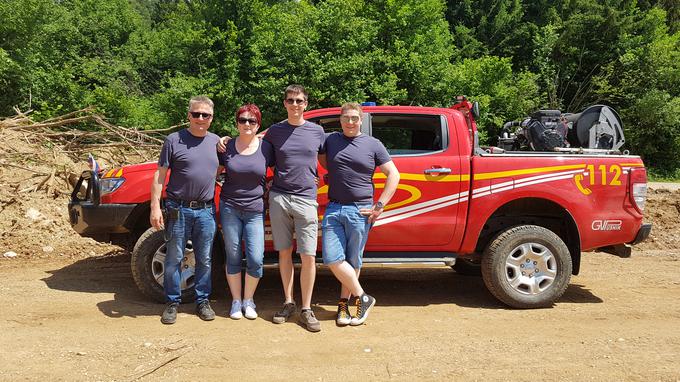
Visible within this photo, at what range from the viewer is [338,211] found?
449 cm

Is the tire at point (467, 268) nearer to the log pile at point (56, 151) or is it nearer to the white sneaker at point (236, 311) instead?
the white sneaker at point (236, 311)

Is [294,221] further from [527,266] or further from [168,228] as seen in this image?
A: [527,266]

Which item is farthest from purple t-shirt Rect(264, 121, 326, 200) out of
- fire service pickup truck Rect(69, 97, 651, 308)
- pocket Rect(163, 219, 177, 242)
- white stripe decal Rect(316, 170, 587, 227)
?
white stripe decal Rect(316, 170, 587, 227)

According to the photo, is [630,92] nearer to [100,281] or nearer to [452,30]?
[452,30]

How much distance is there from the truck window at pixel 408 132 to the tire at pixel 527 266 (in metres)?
1.08

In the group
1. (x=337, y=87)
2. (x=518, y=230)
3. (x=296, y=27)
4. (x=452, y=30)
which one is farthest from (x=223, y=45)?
(x=518, y=230)

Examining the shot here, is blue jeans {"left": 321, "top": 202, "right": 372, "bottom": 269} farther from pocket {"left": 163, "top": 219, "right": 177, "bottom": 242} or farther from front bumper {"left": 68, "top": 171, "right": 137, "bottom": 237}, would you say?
front bumper {"left": 68, "top": 171, "right": 137, "bottom": 237}

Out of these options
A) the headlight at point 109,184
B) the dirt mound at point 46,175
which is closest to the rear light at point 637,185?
the headlight at point 109,184

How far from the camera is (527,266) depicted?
17.0ft

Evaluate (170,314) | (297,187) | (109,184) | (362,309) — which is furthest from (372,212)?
(109,184)

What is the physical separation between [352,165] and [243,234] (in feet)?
3.59

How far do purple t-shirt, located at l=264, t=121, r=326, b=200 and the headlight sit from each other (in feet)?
5.59

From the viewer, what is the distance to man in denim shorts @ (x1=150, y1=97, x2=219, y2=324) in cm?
455

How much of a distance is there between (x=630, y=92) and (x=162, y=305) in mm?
24278
